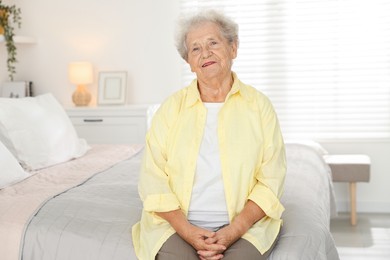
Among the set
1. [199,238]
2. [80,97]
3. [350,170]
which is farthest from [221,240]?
[80,97]

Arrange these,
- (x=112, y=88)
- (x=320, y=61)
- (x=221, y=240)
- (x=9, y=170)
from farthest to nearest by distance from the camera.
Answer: (x=112, y=88) < (x=320, y=61) < (x=9, y=170) < (x=221, y=240)

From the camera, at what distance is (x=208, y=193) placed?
216cm

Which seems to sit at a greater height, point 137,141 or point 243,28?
point 243,28

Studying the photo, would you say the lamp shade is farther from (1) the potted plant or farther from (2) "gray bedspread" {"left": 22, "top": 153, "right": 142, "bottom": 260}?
(2) "gray bedspread" {"left": 22, "top": 153, "right": 142, "bottom": 260}

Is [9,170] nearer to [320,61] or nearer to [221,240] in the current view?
[221,240]

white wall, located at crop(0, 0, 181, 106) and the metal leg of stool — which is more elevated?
white wall, located at crop(0, 0, 181, 106)

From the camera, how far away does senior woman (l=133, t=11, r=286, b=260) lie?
→ 2.06 meters

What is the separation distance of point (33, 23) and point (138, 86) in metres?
1.11

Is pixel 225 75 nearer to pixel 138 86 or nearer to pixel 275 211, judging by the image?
A: pixel 275 211

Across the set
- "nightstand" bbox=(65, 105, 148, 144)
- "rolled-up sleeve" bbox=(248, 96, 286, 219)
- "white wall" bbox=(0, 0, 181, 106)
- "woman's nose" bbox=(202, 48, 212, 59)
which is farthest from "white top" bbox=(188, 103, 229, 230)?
"white wall" bbox=(0, 0, 181, 106)

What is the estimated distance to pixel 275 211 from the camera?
7.04 feet

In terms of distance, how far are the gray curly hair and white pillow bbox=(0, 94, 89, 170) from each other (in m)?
1.43

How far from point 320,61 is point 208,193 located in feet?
10.2

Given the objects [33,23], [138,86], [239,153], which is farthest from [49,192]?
[33,23]
